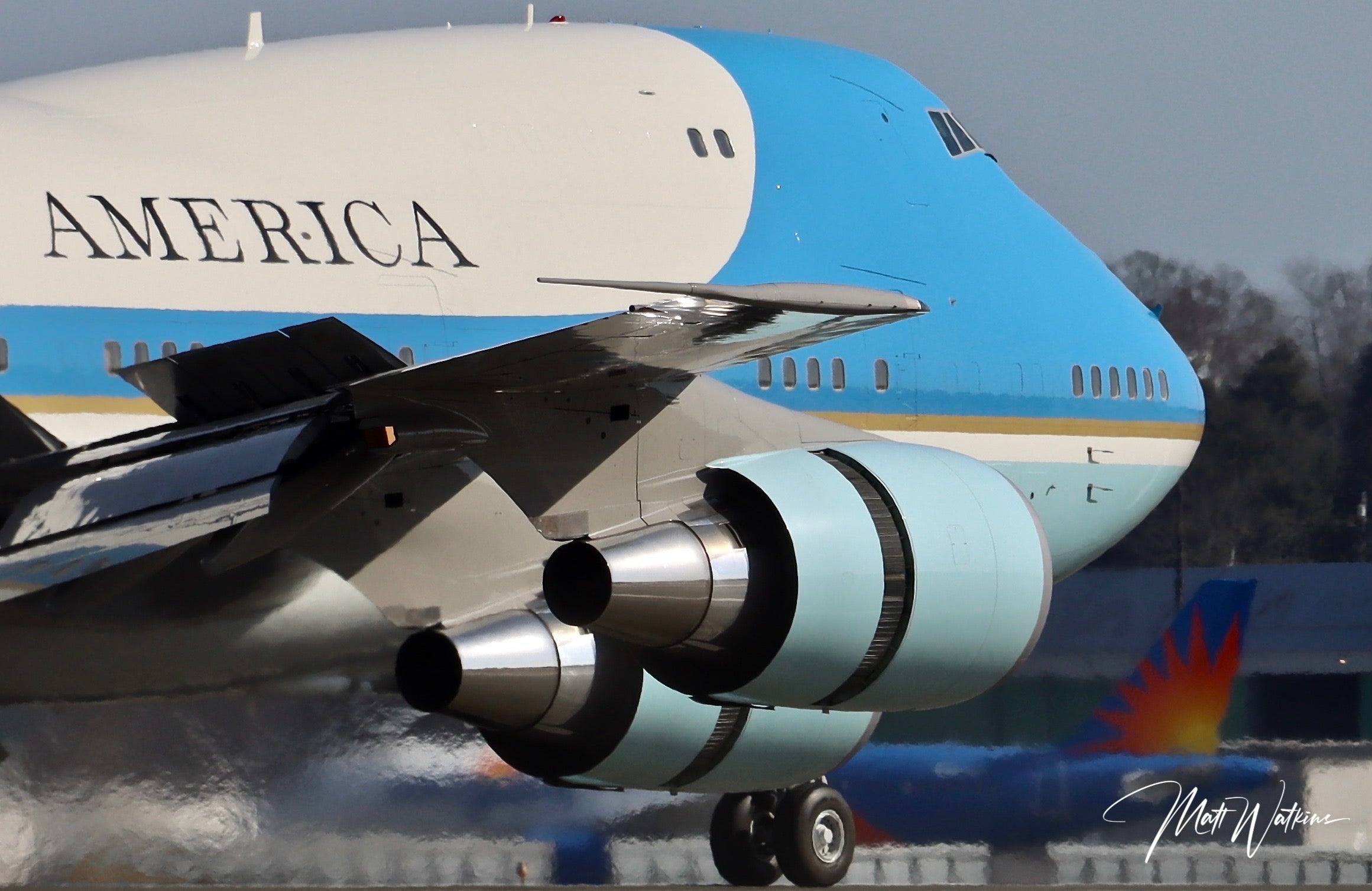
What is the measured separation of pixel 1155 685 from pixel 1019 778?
1594 mm

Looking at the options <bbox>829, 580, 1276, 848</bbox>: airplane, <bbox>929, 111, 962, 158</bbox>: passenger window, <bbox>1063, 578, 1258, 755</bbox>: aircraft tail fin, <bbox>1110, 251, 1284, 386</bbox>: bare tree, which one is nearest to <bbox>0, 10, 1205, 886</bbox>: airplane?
<bbox>929, 111, 962, 158</bbox>: passenger window

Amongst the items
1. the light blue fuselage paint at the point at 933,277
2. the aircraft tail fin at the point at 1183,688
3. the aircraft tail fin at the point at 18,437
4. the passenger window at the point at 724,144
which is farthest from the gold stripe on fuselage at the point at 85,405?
the aircraft tail fin at the point at 1183,688

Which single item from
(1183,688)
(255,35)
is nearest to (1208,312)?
(1183,688)

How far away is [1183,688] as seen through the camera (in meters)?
16.5

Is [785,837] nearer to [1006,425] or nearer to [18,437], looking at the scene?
[1006,425]

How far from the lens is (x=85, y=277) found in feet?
30.6

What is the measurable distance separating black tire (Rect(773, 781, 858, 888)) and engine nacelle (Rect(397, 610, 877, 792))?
97cm

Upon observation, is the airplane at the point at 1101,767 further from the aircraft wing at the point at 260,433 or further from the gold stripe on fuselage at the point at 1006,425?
the aircraft wing at the point at 260,433

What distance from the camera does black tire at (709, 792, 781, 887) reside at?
1241 cm

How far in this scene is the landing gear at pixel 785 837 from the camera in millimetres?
12156

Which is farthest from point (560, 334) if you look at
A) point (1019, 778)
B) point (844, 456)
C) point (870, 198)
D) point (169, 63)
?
point (1019, 778)

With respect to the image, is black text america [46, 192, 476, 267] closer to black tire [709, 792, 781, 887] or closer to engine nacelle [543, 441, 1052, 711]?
engine nacelle [543, 441, 1052, 711]
